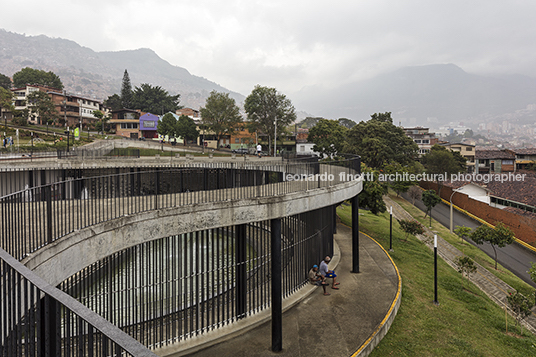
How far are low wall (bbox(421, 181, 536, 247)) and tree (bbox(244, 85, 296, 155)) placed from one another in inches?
1335

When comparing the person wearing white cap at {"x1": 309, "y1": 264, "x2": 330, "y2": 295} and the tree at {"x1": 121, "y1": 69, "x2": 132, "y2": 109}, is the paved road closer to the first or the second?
the person wearing white cap at {"x1": 309, "y1": 264, "x2": 330, "y2": 295}

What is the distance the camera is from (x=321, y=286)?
1518cm

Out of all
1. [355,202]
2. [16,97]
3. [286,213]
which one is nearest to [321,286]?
[355,202]

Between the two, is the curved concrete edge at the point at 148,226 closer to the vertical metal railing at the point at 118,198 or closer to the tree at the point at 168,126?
the vertical metal railing at the point at 118,198

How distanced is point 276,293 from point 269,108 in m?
57.5

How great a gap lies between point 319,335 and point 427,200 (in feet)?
116

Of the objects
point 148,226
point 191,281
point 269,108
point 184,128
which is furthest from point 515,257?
point 184,128

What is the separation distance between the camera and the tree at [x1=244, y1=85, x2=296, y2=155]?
64562mm

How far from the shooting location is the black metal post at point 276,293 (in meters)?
10.2

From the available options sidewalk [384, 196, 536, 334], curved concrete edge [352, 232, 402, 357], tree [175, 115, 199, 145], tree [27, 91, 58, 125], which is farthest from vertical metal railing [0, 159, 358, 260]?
tree [27, 91, 58, 125]

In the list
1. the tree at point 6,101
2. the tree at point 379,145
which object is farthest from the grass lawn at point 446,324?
the tree at point 6,101

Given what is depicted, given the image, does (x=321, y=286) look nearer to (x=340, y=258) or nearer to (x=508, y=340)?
(x=340, y=258)

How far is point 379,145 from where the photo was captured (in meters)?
54.8

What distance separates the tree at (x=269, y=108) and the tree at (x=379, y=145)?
1388 cm
